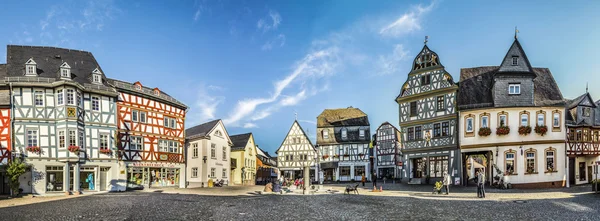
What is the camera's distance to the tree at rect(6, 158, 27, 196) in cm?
2585

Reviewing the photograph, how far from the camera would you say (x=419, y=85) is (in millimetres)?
36719

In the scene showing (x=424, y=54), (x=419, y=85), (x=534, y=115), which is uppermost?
(x=424, y=54)

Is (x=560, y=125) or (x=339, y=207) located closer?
(x=339, y=207)

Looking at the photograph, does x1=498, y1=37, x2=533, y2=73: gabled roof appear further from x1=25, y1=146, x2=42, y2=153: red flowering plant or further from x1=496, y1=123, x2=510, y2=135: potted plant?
x1=25, y1=146, x2=42, y2=153: red flowering plant

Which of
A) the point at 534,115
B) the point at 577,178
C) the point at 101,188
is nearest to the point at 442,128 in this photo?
the point at 534,115

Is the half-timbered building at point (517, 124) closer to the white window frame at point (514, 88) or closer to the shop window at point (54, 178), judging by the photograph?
the white window frame at point (514, 88)

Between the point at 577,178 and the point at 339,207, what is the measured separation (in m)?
28.1

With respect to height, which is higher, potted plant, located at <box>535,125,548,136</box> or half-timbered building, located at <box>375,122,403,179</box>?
potted plant, located at <box>535,125,548,136</box>

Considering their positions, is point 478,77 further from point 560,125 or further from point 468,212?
point 468,212

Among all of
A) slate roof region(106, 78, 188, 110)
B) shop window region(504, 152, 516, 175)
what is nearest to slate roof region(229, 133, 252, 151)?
slate roof region(106, 78, 188, 110)

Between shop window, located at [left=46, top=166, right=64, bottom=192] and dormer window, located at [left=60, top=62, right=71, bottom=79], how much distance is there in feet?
23.4

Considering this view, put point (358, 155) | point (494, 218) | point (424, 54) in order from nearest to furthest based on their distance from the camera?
point (494, 218), point (424, 54), point (358, 155)

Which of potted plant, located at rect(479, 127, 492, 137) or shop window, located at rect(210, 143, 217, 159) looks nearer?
potted plant, located at rect(479, 127, 492, 137)

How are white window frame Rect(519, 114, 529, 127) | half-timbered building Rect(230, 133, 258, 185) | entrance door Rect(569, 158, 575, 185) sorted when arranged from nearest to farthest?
white window frame Rect(519, 114, 529, 127) → entrance door Rect(569, 158, 575, 185) → half-timbered building Rect(230, 133, 258, 185)
